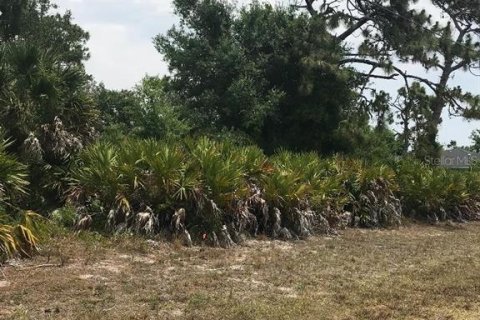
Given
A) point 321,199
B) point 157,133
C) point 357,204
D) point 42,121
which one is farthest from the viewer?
point 157,133

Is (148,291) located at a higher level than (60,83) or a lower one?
lower

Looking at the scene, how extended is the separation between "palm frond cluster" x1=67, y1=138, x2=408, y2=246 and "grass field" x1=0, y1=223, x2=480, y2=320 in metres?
0.73

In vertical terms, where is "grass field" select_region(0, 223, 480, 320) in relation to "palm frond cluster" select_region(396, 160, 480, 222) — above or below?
below

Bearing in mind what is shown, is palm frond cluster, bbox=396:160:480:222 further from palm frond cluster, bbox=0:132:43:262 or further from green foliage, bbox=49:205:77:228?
palm frond cluster, bbox=0:132:43:262

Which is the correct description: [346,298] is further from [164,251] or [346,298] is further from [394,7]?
[394,7]

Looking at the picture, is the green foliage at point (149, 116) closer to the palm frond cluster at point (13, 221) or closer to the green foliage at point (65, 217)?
the green foliage at point (65, 217)

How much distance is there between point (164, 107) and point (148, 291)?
1248 cm

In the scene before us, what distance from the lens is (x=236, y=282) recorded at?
8469 mm

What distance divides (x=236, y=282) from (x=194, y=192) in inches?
145

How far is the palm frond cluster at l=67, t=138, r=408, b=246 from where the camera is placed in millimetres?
11711

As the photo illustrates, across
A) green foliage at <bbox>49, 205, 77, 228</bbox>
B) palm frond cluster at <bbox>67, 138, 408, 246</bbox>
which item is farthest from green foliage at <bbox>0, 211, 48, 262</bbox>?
palm frond cluster at <bbox>67, 138, 408, 246</bbox>

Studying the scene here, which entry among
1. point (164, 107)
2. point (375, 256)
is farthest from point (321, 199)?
point (164, 107)

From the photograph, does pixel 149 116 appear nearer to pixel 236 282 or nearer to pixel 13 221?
pixel 13 221

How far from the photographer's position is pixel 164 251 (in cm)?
1062
